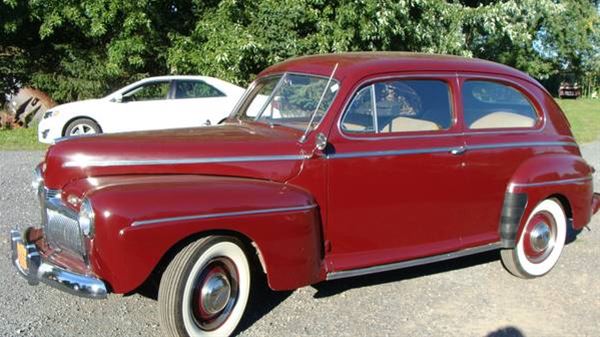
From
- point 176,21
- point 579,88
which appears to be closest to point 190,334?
point 176,21

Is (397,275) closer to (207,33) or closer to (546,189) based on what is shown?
(546,189)

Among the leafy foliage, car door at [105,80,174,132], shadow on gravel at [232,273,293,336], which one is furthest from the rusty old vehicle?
shadow on gravel at [232,273,293,336]

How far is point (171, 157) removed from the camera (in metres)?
4.16

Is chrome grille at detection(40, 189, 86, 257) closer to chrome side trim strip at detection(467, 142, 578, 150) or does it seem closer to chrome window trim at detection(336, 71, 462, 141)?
chrome window trim at detection(336, 71, 462, 141)

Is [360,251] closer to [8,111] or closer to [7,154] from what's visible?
[7,154]

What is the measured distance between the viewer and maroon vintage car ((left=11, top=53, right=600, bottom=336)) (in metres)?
3.78

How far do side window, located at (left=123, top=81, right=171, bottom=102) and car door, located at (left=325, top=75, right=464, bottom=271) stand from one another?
834 centimetres

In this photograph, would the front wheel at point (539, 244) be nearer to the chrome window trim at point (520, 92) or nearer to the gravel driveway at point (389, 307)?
the gravel driveway at point (389, 307)

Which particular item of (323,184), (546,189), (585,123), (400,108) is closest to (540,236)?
(546,189)

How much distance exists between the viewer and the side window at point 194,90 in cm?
1234

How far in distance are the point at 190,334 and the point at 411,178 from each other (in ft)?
6.38

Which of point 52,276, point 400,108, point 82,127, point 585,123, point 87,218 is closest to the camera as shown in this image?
point 87,218

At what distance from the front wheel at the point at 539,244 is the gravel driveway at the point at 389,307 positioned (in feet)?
0.32

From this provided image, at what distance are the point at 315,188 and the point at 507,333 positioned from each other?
1.65 metres
